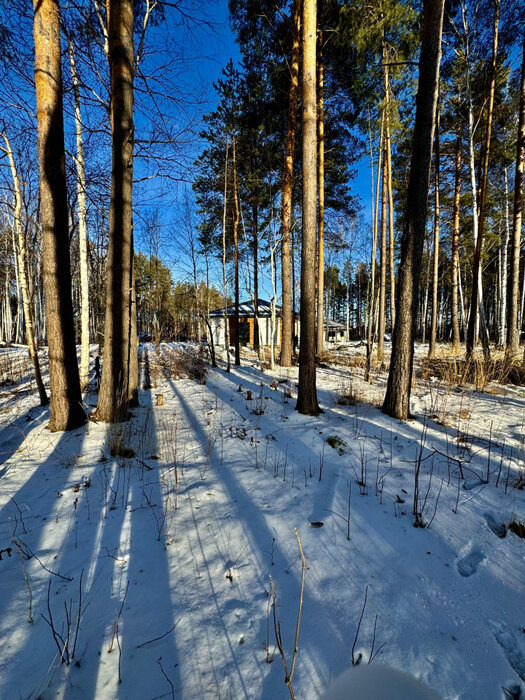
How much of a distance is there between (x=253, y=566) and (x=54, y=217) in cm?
556

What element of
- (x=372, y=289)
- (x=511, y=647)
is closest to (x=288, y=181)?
(x=372, y=289)

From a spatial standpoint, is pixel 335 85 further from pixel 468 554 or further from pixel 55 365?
pixel 468 554

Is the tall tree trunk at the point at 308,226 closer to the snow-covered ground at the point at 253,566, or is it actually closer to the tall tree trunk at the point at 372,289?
the snow-covered ground at the point at 253,566

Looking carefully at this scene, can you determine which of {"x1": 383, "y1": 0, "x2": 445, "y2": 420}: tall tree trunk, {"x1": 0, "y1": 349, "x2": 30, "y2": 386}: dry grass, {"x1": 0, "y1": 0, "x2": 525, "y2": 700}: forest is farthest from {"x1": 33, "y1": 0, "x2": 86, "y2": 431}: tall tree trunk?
{"x1": 0, "y1": 349, "x2": 30, "y2": 386}: dry grass

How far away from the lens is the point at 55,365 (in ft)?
14.8

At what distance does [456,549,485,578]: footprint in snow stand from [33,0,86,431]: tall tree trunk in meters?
5.26

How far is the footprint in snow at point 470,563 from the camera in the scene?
1866 millimetres

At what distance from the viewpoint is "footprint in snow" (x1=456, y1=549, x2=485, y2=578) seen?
1.87m

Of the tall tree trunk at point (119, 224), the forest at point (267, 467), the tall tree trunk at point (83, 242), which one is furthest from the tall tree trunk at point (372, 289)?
the tall tree trunk at point (83, 242)

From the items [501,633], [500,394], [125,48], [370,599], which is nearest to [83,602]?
[370,599]

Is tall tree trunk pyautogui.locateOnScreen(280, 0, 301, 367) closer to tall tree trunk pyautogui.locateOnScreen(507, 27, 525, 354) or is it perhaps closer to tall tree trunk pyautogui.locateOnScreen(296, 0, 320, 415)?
tall tree trunk pyautogui.locateOnScreen(296, 0, 320, 415)

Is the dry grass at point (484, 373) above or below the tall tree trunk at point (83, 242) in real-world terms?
below

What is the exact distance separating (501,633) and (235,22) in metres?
14.2

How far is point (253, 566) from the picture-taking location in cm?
190
